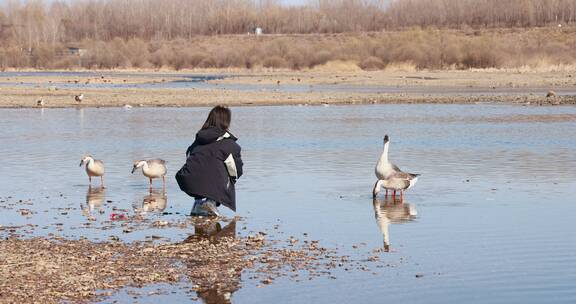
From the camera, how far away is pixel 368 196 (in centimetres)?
1472

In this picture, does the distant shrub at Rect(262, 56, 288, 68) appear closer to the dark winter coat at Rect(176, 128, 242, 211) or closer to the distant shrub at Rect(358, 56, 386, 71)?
the distant shrub at Rect(358, 56, 386, 71)

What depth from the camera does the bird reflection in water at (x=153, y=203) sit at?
44.0 feet

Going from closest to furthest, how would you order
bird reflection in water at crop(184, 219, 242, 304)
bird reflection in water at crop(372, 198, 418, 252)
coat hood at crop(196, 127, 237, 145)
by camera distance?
bird reflection in water at crop(184, 219, 242, 304)
bird reflection in water at crop(372, 198, 418, 252)
coat hood at crop(196, 127, 237, 145)

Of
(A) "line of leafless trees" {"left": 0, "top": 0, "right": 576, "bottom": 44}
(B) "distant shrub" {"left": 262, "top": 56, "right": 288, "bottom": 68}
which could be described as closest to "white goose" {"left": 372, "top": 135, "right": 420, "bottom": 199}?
(B) "distant shrub" {"left": 262, "top": 56, "right": 288, "bottom": 68}

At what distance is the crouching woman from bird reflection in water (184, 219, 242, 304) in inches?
27.7

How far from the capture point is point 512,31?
125 metres

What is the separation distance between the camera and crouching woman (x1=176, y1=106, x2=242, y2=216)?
12.3 metres

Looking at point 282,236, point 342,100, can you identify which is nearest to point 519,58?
point 342,100

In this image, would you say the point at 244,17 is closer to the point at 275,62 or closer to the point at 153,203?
the point at 275,62

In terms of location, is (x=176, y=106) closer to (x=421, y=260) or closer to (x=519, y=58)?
(x=421, y=260)

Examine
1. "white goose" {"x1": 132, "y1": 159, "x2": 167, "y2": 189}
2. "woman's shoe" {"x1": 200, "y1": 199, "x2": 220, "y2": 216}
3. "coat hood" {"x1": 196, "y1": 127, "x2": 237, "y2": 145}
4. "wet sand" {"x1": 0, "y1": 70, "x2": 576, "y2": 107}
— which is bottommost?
"wet sand" {"x1": 0, "y1": 70, "x2": 576, "y2": 107}

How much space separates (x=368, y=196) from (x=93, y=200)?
409cm

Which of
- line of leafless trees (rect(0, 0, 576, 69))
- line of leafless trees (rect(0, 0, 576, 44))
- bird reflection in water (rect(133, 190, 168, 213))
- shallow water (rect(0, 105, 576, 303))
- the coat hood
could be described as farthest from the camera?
line of leafless trees (rect(0, 0, 576, 44))

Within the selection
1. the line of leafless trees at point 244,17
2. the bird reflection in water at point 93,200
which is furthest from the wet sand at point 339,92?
the line of leafless trees at point 244,17
